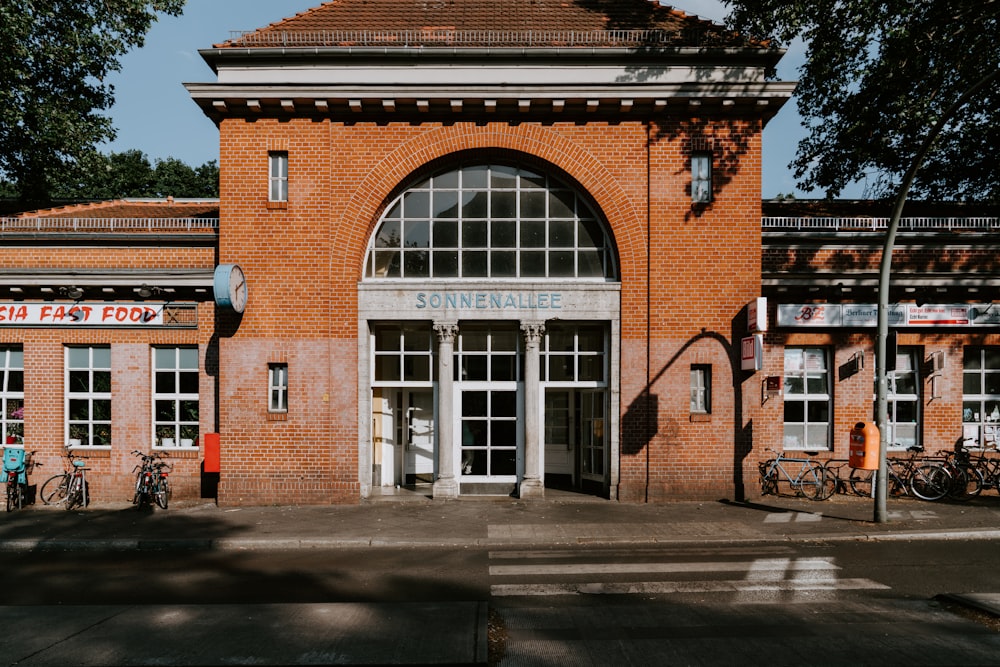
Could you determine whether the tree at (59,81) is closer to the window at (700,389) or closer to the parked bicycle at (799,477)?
the window at (700,389)

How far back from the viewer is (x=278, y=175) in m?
13.3

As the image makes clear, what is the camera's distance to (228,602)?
7398 millimetres

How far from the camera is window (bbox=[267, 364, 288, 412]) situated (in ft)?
43.3

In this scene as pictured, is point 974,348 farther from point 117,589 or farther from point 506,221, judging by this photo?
point 117,589

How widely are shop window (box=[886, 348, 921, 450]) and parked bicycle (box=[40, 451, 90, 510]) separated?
643 inches

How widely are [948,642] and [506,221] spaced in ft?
33.1

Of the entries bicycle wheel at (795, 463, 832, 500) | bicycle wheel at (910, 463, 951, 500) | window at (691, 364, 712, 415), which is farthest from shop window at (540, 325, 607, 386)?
bicycle wheel at (910, 463, 951, 500)

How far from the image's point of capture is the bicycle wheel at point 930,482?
13.0 metres

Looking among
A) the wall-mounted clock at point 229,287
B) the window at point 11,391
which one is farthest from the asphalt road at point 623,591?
the window at point 11,391

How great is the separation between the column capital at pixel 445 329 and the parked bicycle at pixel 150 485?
5911mm

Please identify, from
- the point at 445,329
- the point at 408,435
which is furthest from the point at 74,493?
the point at 445,329

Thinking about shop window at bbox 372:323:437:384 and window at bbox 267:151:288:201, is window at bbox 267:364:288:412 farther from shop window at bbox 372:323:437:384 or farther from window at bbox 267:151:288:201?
window at bbox 267:151:288:201

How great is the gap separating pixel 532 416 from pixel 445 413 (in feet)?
5.74

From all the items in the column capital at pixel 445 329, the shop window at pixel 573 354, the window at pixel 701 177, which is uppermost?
the window at pixel 701 177
